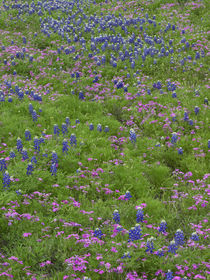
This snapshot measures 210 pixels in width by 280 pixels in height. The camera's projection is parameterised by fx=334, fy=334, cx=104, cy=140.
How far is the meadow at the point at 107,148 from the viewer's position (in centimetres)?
525

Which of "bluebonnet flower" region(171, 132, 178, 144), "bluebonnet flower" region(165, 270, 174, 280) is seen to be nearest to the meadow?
"bluebonnet flower" region(165, 270, 174, 280)

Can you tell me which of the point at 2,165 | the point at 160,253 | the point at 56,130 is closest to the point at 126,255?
the point at 160,253

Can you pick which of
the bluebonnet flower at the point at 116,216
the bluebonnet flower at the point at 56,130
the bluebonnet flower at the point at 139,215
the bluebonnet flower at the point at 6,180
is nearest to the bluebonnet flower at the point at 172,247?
the bluebonnet flower at the point at 139,215

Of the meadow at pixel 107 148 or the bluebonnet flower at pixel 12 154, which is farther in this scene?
the bluebonnet flower at pixel 12 154

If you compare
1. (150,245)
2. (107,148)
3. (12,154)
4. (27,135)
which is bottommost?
(107,148)

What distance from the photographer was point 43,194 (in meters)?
6.56

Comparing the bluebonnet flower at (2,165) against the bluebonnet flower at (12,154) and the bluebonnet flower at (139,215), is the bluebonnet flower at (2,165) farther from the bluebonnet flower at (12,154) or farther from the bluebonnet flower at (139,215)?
the bluebonnet flower at (139,215)

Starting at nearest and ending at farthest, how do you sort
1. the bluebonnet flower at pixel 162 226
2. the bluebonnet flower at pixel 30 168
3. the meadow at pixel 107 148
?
the meadow at pixel 107 148, the bluebonnet flower at pixel 162 226, the bluebonnet flower at pixel 30 168

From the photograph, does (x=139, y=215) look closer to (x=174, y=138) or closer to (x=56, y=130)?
(x=174, y=138)

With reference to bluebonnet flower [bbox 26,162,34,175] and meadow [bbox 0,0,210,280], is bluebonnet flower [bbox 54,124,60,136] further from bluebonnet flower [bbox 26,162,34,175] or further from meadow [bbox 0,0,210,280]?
bluebonnet flower [bbox 26,162,34,175]

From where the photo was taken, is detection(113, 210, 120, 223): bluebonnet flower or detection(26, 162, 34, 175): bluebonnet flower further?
detection(26, 162, 34, 175): bluebonnet flower

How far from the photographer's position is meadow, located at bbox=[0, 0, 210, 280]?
17.2ft

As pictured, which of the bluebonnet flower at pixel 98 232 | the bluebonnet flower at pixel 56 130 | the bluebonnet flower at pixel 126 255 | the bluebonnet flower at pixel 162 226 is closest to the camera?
the bluebonnet flower at pixel 126 255

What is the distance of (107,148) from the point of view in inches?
336
